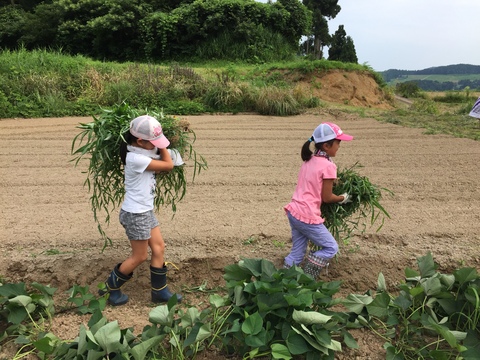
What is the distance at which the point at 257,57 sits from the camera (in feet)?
60.7

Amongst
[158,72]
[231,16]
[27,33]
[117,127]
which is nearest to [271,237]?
[117,127]

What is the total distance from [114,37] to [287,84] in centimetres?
1113

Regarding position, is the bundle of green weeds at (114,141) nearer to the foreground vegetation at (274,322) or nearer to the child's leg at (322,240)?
the foreground vegetation at (274,322)

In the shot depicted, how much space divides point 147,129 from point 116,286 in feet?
3.96

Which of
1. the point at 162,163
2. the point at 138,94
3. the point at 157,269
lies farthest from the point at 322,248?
the point at 138,94

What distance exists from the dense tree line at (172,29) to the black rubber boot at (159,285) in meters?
16.5

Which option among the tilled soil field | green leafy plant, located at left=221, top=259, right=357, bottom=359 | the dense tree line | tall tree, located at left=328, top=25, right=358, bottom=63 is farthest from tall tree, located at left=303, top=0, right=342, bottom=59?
green leafy plant, located at left=221, top=259, right=357, bottom=359

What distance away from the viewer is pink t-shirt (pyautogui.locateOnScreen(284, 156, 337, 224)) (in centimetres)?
317

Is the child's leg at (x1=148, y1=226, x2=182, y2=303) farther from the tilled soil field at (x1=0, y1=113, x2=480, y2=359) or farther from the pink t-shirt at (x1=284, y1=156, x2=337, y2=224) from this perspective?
the pink t-shirt at (x1=284, y1=156, x2=337, y2=224)

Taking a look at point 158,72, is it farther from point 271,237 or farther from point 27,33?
point 27,33

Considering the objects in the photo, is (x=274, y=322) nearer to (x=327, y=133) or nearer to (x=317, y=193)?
(x=317, y=193)

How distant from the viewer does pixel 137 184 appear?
304cm

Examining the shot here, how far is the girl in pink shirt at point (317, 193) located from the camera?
10.4 ft

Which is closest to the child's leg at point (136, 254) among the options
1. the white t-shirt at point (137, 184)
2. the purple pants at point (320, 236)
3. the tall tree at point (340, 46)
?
the white t-shirt at point (137, 184)
